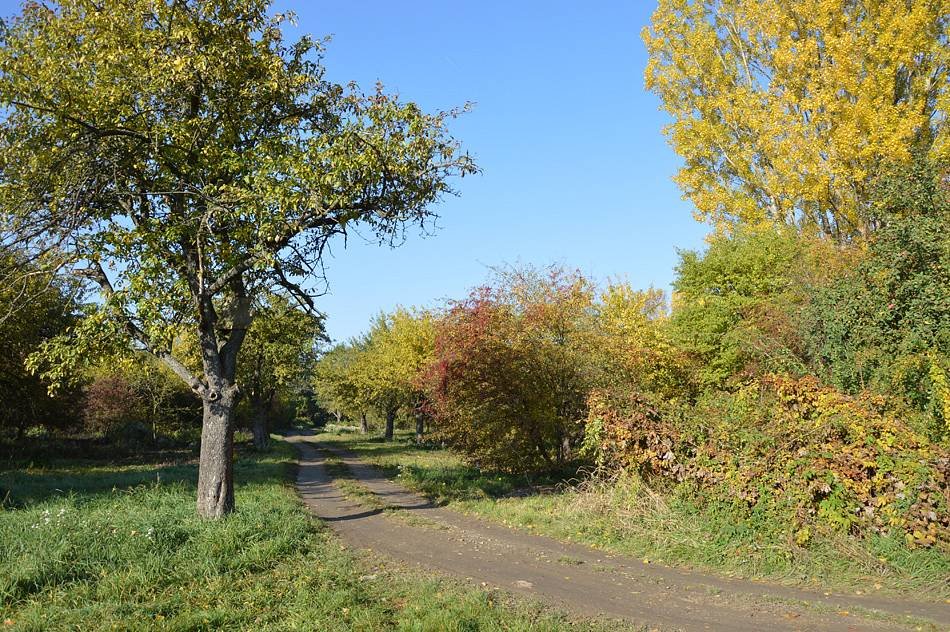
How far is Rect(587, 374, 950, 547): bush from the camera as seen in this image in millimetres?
7938

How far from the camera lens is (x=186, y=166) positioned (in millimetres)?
10031

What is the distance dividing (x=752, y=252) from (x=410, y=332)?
65.2 feet

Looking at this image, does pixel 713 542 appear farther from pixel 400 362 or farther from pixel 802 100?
pixel 400 362

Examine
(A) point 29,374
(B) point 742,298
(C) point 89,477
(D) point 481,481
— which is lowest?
(C) point 89,477

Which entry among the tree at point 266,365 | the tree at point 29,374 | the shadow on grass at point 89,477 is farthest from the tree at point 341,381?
the tree at point 29,374

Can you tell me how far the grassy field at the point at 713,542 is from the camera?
7293 millimetres

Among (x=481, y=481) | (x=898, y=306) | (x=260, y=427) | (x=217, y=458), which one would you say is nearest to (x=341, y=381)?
(x=260, y=427)

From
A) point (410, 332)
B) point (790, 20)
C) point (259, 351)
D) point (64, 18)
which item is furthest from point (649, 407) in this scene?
point (259, 351)

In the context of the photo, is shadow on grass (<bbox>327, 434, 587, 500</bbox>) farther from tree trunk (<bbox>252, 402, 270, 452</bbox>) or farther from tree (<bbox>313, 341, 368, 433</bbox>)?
tree (<bbox>313, 341, 368, 433</bbox>)

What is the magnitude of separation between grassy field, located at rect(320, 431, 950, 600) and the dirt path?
16.9 inches

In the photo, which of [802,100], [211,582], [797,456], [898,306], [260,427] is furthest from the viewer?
[260,427]

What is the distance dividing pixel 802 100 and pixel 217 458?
18709 mm

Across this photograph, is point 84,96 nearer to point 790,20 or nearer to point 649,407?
point 649,407

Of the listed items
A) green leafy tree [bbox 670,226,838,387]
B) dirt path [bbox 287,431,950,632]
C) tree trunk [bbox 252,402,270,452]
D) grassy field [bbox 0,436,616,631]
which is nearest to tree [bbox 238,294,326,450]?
tree trunk [bbox 252,402,270,452]
